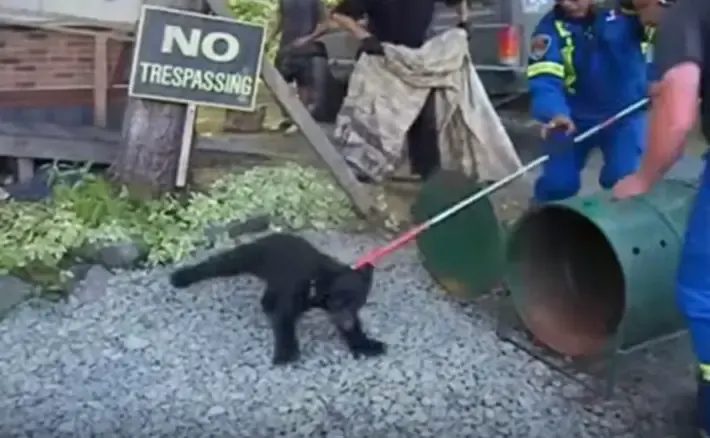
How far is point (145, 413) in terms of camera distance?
437 cm

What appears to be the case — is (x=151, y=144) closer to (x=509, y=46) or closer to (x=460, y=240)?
(x=460, y=240)

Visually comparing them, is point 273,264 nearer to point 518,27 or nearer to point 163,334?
point 163,334

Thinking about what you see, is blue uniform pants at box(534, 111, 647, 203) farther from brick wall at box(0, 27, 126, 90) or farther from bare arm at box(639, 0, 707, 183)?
brick wall at box(0, 27, 126, 90)

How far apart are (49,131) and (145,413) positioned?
387cm

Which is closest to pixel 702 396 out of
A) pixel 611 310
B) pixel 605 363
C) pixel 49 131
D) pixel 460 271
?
pixel 605 363

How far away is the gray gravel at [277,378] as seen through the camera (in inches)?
169

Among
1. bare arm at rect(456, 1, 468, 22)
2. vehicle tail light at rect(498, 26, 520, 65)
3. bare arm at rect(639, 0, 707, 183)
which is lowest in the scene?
vehicle tail light at rect(498, 26, 520, 65)

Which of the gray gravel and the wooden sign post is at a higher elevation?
the wooden sign post

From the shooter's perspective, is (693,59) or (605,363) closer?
(693,59)

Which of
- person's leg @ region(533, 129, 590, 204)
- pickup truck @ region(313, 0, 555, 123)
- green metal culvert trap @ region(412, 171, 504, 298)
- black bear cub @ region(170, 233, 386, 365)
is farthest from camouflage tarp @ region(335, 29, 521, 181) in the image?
black bear cub @ region(170, 233, 386, 365)

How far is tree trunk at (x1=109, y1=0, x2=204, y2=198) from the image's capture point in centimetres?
691

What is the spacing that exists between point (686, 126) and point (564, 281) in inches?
83.9

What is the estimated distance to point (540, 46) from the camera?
18.5 ft

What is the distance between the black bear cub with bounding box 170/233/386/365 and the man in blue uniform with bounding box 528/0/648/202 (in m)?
1.26
